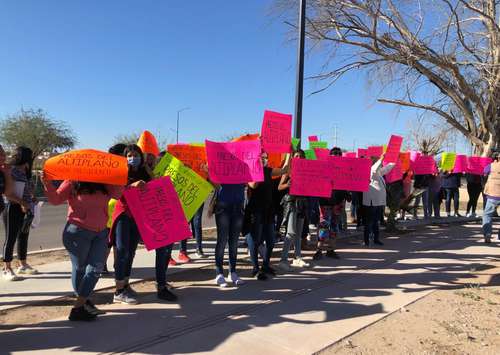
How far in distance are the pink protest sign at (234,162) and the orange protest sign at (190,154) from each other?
1373 millimetres

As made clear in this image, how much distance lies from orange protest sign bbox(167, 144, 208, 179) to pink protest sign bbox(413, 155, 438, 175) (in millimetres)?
6595

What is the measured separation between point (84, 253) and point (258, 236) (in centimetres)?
237

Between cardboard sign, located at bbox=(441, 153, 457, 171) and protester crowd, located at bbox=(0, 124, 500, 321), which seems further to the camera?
cardboard sign, located at bbox=(441, 153, 457, 171)

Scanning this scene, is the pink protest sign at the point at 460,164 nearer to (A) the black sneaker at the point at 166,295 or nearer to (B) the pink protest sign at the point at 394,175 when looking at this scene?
(B) the pink protest sign at the point at 394,175

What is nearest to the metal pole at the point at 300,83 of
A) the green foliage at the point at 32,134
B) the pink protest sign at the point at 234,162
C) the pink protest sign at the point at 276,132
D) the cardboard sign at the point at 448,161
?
the pink protest sign at the point at 276,132

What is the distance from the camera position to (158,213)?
4535 millimetres

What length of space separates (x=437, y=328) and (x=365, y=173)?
136 inches

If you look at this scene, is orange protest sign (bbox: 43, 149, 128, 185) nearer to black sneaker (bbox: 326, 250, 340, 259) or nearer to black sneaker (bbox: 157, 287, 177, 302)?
black sneaker (bbox: 157, 287, 177, 302)

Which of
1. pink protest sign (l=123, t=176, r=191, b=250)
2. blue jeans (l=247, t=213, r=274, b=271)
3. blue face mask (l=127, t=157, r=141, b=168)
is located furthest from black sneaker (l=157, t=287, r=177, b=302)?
blue face mask (l=127, t=157, r=141, b=168)

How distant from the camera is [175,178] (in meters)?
4.98

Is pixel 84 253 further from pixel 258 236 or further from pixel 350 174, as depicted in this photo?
pixel 350 174

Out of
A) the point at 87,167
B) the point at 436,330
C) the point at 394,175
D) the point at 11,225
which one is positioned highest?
the point at 394,175

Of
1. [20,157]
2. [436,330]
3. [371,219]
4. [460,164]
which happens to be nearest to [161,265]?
[20,157]

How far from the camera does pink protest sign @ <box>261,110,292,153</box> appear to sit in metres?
6.04
